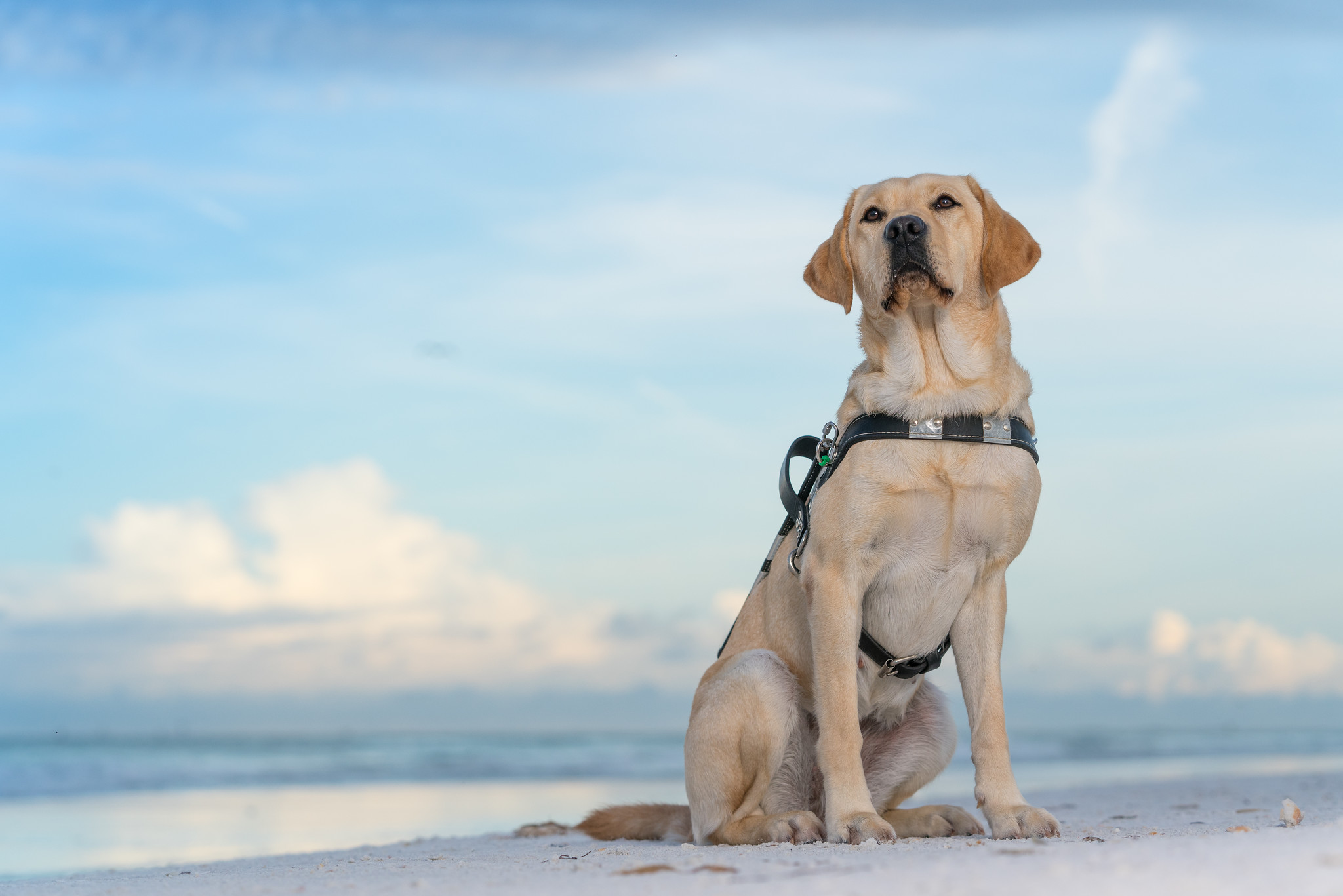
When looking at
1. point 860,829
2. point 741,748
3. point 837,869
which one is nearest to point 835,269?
point 741,748

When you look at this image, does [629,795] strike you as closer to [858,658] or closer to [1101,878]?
[858,658]

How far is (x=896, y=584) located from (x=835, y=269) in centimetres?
135

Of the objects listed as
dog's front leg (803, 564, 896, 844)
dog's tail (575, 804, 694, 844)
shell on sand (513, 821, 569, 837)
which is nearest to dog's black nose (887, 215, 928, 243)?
dog's front leg (803, 564, 896, 844)

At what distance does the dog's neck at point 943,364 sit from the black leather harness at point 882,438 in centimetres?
4

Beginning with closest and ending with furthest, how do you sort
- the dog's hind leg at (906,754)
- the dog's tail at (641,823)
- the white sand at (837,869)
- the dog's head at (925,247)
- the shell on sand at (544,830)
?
the white sand at (837,869) < the dog's head at (925,247) < the dog's hind leg at (906,754) < the dog's tail at (641,823) < the shell on sand at (544,830)

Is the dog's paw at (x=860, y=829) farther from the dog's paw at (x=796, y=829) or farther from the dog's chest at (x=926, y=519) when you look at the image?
the dog's chest at (x=926, y=519)

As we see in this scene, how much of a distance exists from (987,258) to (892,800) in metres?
2.24

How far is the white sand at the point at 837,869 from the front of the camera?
250 cm

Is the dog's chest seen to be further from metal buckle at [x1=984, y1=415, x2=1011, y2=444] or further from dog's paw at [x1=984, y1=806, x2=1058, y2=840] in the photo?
dog's paw at [x1=984, y1=806, x2=1058, y2=840]

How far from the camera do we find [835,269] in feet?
→ 15.4

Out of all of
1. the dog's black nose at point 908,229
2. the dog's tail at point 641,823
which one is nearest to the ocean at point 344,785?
the dog's tail at point 641,823

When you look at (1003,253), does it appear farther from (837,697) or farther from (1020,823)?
(1020,823)

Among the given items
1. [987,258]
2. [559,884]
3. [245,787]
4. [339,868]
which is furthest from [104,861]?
[245,787]

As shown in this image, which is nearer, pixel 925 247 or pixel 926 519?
pixel 926 519
